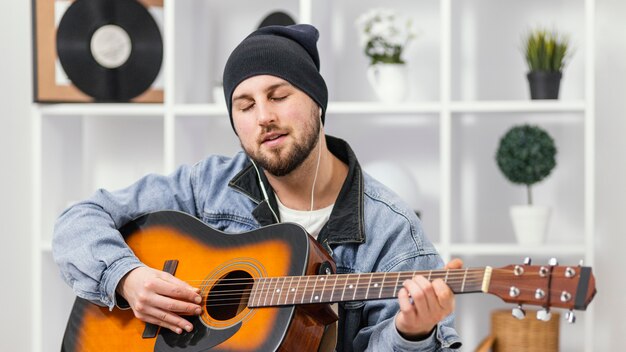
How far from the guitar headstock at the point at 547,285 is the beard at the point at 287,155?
0.60 metres

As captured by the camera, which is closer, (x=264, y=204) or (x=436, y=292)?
(x=436, y=292)

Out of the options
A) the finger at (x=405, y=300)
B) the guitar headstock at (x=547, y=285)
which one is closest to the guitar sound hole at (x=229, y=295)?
the finger at (x=405, y=300)

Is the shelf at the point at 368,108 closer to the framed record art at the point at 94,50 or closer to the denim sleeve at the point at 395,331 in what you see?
the framed record art at the point at 94,50

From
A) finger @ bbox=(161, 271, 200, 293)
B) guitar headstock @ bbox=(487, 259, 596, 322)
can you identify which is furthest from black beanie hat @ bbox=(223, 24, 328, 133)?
guitar headstock @ bbox=(487, 259, 596, 322)

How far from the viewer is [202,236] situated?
185 cm

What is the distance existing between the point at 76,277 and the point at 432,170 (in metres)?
1.43

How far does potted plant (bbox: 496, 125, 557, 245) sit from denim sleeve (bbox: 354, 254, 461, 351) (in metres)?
0.98

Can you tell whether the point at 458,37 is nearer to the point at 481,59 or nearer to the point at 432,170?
the point at 481,59

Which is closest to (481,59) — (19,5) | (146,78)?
(146,78)

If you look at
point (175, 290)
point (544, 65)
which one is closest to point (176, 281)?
point (175, 290)

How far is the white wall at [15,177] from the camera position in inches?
111

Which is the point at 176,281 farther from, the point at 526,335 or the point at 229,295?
the point at 526,335

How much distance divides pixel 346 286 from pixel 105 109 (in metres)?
1.54

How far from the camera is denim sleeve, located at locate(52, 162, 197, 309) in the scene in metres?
1.86
